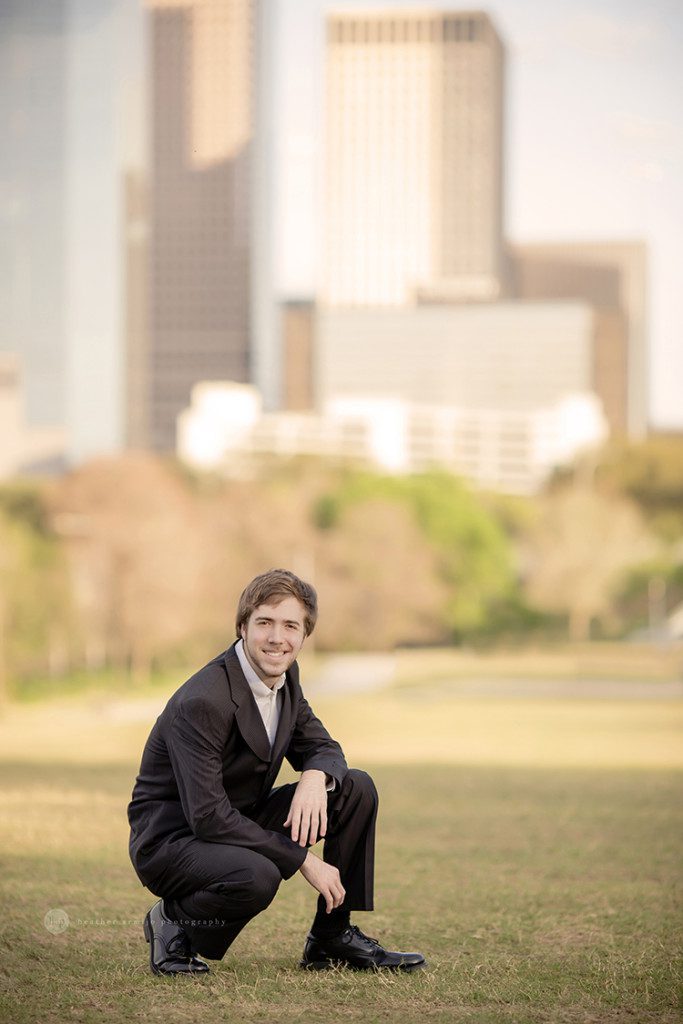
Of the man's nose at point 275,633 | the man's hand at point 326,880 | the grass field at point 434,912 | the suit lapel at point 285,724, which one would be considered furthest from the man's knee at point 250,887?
the man's nose at point 275,633

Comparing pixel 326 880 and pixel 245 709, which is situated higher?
pixel 245 709

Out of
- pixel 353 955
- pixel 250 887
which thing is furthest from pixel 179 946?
pixel 353 955

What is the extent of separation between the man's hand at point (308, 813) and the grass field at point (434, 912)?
1.60 ft

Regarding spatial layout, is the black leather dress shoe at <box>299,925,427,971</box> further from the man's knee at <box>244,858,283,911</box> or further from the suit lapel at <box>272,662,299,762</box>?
the suit lapel at <box>272,662,299,762</box>

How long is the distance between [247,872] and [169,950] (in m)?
0.45

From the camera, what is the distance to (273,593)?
516 cm

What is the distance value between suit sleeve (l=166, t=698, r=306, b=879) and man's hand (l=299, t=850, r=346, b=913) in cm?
4

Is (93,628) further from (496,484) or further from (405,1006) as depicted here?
(496,484)

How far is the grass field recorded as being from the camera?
192 inches

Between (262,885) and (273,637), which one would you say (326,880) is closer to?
(262,885)

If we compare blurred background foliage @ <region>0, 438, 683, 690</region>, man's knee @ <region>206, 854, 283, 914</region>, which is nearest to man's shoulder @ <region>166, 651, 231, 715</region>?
man's knee @ <region>206, 854, 283, 914</region>

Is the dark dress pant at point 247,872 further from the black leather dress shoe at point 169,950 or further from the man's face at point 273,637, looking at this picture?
the man's face at point 273,637

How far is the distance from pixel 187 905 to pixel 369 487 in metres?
71.0

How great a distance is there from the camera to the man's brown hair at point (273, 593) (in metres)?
5.16
